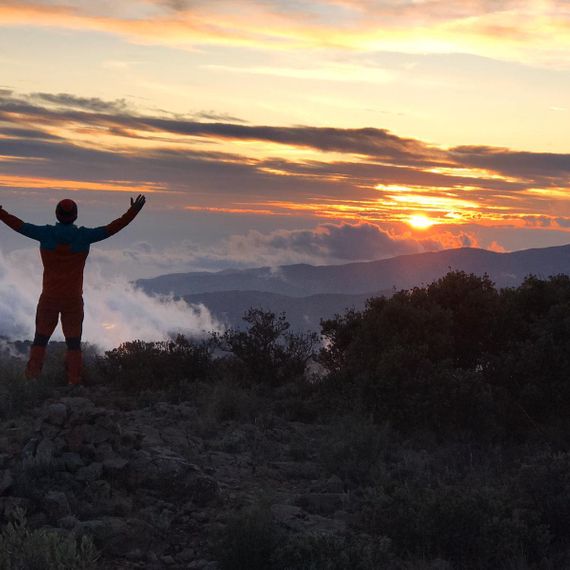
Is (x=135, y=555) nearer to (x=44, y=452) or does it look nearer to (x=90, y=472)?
(x=90, y=472)

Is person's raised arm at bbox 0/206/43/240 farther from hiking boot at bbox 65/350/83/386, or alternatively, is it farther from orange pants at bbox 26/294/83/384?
hiking boot at bbox 65/350/83/386

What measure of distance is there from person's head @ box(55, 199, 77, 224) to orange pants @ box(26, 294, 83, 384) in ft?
3.87

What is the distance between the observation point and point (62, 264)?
11141 millimetres

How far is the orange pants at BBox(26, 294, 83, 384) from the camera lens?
1124cm

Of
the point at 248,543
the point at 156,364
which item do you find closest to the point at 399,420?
the point at 156,364

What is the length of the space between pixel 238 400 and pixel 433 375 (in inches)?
130

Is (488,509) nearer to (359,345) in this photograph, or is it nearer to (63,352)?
(359,345)

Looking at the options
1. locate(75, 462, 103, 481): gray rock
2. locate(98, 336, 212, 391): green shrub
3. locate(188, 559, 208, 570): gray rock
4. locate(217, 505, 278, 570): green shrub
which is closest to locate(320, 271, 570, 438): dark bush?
locate(98, 336, 212, 391): green shrub

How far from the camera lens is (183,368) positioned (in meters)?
15.1

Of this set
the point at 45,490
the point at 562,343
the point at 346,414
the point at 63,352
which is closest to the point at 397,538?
the point at 45,490

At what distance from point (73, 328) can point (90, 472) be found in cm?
385

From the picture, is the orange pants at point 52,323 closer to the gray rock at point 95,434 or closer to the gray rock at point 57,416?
the gray rock at point 57,416

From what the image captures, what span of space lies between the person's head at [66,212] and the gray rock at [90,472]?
432 centimetres

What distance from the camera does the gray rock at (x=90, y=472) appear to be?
789cm
